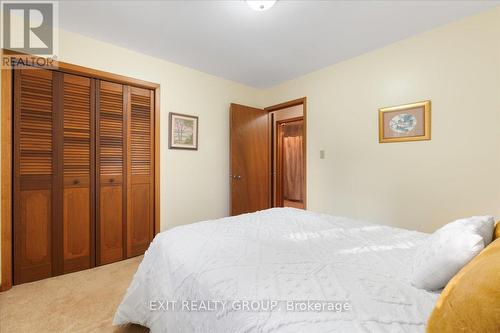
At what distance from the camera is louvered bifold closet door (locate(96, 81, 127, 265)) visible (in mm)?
2592

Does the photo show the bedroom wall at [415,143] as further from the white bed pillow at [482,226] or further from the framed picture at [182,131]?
the framed picture at [182,131]

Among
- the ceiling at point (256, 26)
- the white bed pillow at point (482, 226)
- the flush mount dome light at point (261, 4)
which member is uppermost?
the ceiling at point (256, 26)

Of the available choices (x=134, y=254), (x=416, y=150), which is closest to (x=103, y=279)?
(x=134, y=254)

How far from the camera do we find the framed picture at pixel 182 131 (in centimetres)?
311

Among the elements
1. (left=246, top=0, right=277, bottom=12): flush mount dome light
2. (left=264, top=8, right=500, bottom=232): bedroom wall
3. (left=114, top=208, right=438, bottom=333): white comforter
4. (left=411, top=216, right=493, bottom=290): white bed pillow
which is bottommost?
(left=114, top=208, right=438, bottom=333): white comforter

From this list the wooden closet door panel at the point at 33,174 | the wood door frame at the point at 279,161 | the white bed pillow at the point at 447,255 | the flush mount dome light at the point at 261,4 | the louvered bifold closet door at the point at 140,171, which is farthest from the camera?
the wood door frame at the point at 279,161

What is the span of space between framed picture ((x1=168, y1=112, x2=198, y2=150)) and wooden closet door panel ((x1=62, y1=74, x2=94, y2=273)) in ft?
2.88

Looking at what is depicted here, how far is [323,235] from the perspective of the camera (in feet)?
5.03

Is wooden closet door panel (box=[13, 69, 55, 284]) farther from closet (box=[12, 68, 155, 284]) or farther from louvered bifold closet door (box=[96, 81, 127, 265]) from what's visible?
louvered bifold closet door (box=[96, 81, 127, 265])

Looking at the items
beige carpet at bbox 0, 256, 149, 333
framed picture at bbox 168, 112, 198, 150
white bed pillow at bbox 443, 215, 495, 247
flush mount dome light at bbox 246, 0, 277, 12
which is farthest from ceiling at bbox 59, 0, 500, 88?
beige carpet at bbox 0, 256, 149, 333

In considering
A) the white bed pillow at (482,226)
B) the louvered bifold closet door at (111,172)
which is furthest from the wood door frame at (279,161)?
the white bed pillow at (482,226)

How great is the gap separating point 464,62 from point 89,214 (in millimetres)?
4010

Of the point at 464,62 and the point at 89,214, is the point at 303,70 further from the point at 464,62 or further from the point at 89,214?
the point at 89,214

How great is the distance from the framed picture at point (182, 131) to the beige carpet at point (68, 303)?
1.61m
